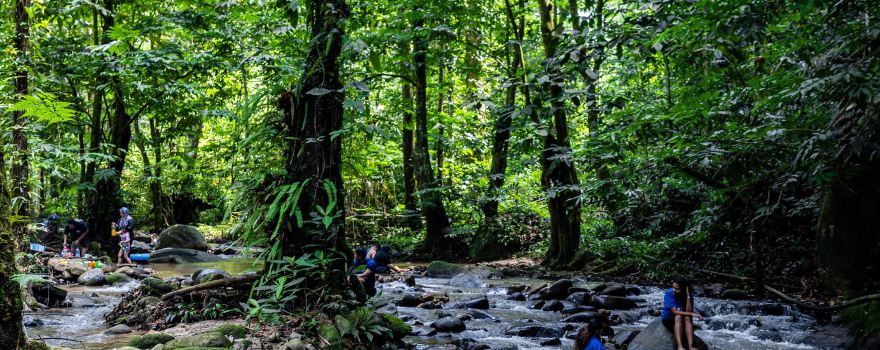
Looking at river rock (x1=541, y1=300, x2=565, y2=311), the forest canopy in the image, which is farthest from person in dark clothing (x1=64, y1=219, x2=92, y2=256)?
river rock (x1=541, y1=300, x2=565, y2=311)

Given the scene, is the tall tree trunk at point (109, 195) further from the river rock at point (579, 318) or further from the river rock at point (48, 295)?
the river rock at point (579, 318)

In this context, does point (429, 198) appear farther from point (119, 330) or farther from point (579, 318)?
point (119, 330)

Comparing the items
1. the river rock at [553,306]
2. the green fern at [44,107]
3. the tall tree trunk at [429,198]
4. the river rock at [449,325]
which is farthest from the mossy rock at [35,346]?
the tall tree trunk at [429,198]

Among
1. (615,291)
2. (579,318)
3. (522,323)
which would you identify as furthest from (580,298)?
(522,323)

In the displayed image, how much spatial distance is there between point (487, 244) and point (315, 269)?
13.4 m

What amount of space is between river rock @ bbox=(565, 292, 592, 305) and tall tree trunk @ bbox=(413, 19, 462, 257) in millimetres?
7438

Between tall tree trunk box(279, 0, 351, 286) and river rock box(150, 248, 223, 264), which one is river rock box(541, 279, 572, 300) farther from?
river rock box(150, 248, 223, 264)

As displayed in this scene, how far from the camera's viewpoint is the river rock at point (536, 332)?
9273mm

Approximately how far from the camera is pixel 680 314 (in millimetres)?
7941

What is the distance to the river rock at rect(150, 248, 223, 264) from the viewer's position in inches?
725

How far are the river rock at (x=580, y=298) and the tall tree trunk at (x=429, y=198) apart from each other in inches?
293

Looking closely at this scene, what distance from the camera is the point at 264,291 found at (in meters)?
6.46

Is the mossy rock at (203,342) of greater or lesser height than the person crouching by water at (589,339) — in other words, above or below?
above

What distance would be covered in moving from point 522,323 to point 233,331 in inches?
209
